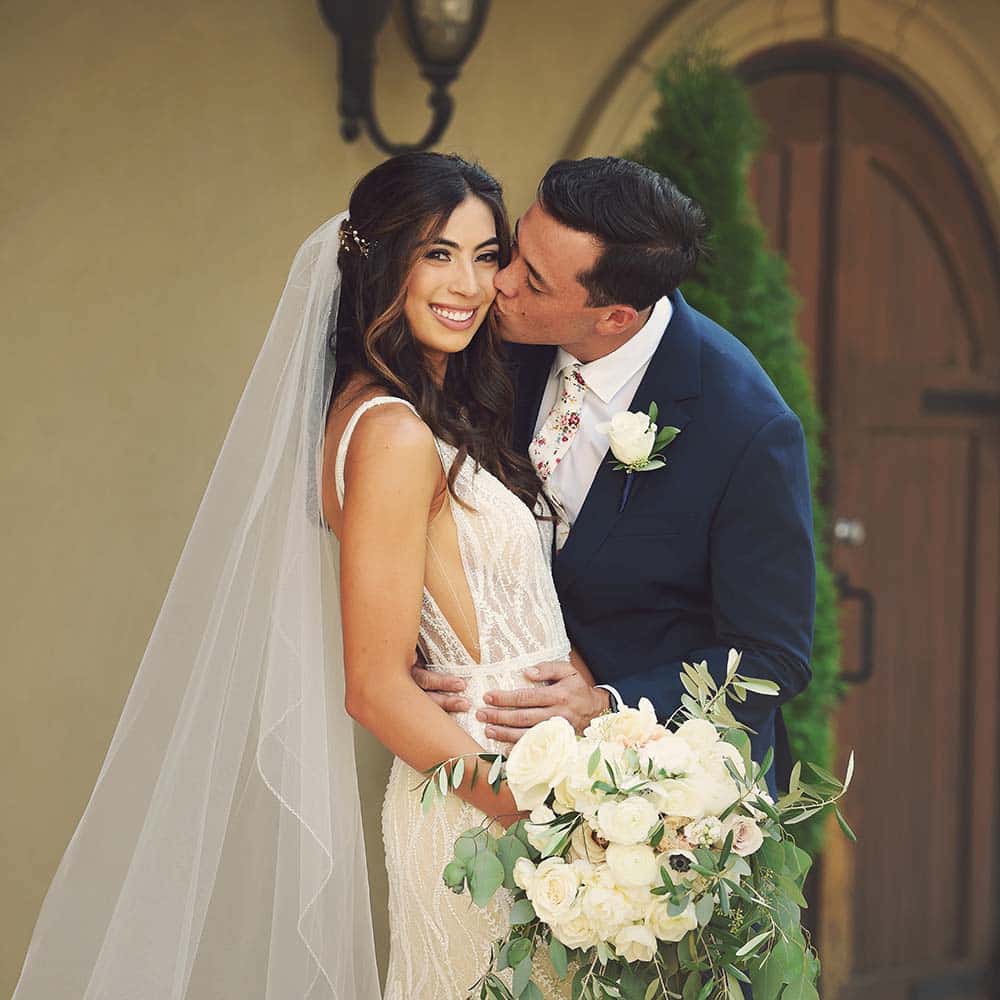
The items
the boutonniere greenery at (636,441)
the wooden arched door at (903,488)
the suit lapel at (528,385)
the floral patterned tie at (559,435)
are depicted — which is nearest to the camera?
the boutonniere greenery at (636,441)

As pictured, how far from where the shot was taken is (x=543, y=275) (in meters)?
2.28

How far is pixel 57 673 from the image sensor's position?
112 inches

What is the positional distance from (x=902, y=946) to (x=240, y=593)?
3048mm

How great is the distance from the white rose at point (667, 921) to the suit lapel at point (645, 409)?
74 cm

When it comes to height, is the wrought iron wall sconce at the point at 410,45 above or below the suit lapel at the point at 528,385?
above

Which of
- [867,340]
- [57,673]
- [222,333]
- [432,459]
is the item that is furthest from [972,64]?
[57,673]

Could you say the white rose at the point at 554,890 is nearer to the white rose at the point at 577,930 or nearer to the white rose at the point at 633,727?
the white rose at the point at 577,930

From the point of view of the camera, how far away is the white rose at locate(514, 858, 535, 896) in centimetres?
170

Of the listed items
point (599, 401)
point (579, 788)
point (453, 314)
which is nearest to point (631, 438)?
point (599, 401)

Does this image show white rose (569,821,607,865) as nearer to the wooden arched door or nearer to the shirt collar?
the shirt collar

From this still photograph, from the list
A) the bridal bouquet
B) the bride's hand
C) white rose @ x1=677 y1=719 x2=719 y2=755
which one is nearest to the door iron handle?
the bride's hand

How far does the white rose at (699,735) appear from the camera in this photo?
A: 172cm

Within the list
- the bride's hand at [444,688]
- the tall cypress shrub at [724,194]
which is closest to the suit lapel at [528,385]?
the bride's hand at [444,688]

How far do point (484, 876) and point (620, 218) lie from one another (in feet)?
3.66
